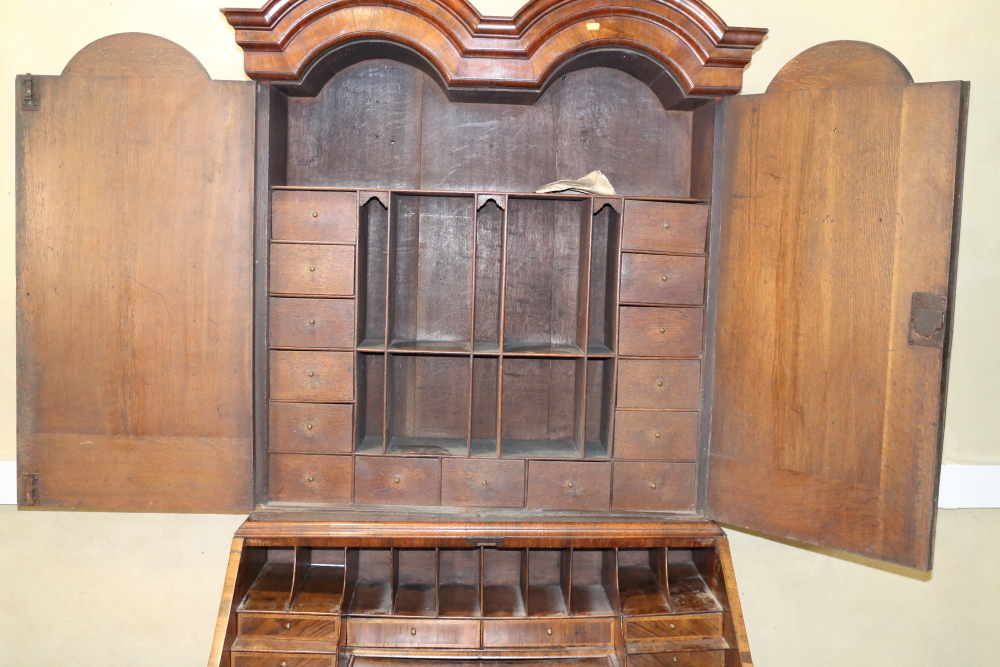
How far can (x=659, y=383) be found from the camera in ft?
6.46

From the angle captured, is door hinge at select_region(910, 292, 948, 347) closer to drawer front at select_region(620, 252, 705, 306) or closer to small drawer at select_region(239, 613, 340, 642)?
drawer front at select_region(620, 252, 705, 306)

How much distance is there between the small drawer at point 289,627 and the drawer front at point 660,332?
115 cm

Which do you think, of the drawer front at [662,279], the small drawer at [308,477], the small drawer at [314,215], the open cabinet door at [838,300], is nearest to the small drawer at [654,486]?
the open cabinet door at [838,300]

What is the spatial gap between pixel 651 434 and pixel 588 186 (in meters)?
0.77

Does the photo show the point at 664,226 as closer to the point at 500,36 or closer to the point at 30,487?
the point at 500,36

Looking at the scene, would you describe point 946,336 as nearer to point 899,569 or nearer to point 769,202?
point 769,202

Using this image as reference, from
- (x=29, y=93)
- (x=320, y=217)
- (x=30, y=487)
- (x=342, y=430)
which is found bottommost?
(x=30, y=487)

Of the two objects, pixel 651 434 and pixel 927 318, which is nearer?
pixel 927 318

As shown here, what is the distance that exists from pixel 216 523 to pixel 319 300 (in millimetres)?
1084

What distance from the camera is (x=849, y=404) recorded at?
1695 millimetres

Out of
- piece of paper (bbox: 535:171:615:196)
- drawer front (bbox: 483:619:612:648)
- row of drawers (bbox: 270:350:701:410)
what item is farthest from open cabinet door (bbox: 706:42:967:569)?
drawer front (bbox: 483:619:612:648)

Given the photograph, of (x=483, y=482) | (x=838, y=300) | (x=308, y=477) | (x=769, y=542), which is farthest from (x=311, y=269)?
(x=769, y=542)

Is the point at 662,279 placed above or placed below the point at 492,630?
above

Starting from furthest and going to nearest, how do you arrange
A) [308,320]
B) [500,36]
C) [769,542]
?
[769,542] → [308,320] → [500,36]
